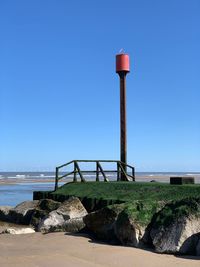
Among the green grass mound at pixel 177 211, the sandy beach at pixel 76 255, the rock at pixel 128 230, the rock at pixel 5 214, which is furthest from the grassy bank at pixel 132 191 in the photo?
the sandy beach at pixel 76 255

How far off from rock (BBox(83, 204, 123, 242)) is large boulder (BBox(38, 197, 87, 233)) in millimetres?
467

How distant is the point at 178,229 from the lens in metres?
7.64

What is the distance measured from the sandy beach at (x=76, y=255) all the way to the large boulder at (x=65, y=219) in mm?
1082

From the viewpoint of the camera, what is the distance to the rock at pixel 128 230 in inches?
317

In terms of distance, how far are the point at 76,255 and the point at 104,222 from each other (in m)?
1.95

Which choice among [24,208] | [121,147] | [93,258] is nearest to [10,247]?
[93,258]

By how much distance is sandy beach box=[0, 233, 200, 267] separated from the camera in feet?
21.9

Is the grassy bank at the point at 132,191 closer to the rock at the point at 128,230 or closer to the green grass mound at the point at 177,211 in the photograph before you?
the green grass mound at the point at 177,211

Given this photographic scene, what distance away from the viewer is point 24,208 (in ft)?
45.4

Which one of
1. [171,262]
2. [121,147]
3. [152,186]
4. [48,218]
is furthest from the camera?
[121,147]

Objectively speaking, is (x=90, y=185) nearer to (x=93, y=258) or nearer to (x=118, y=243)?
(x=118, y=243)

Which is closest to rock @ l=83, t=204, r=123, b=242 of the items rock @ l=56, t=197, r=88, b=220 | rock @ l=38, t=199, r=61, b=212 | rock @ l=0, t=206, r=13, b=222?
rock @ l=56, t=197, r=88, b=220

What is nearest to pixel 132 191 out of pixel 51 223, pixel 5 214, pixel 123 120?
pixel 51 223

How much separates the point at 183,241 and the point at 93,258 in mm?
1542
